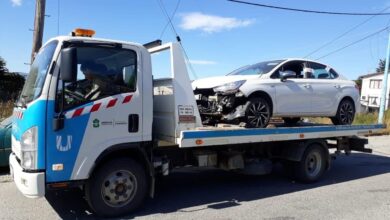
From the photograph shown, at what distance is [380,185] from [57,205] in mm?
6057

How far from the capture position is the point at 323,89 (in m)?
8.77

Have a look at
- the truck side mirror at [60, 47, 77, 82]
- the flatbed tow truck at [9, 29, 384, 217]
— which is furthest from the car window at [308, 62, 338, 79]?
the truck side mirror at [60, 47, 77, 82]

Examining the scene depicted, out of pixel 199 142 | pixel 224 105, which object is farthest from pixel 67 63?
pixel 224 105

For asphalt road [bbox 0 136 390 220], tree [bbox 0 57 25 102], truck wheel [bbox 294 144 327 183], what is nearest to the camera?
asphalt road [bbox 0 136 390 220]

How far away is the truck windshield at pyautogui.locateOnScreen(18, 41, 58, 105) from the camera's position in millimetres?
5188

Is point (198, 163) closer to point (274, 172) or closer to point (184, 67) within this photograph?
point (184, 67)

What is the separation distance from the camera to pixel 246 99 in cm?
744

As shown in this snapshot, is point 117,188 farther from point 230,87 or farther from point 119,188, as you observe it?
point 230,87

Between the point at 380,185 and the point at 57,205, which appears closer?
the point at 57,205

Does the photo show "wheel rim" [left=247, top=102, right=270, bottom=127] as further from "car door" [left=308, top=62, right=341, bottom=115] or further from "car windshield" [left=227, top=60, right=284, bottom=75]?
"car door" [left=308, top=62, right=341, bottom=115]

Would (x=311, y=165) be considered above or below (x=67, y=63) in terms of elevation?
below

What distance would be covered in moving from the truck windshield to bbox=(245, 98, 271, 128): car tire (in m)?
3.55

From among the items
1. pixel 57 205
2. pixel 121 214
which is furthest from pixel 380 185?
pixel 57 205

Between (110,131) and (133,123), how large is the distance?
0.36m
